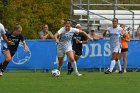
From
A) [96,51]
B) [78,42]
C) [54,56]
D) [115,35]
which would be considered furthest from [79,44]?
[96,51]

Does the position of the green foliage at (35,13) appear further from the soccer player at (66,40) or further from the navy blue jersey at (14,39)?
the soccer player at (66,40)

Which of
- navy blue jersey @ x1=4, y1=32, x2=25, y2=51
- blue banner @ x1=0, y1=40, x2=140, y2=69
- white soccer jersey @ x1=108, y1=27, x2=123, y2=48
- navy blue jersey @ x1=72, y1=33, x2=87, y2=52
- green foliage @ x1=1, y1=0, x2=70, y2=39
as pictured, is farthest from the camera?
green foliage @ x1=1, y1=0, x2=70, y2=39

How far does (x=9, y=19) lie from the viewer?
1396 inches

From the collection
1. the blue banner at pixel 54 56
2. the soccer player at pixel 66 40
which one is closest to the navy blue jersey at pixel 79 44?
the soccer player at pixel 66 40

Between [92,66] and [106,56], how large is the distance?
0.71m

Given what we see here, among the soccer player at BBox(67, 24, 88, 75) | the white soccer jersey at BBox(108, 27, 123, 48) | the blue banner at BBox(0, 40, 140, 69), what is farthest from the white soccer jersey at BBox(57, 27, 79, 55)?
the blue banner at BBox(0, 40, 140, 69)

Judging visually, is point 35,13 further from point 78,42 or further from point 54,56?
point 78,42

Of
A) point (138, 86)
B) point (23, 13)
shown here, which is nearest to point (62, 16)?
point (23, 13)

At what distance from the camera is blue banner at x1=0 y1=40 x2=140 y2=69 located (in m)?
25.5

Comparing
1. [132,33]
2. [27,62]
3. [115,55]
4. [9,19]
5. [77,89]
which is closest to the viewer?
[77,89]

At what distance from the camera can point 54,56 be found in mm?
25797

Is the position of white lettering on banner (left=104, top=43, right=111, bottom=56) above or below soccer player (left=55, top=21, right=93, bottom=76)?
below

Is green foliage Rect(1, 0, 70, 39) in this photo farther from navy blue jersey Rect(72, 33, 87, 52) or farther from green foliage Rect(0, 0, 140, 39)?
navy blue jersey Rect(72, 33, 87, 52)

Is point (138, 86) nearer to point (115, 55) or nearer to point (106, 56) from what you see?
point (115, 55)
